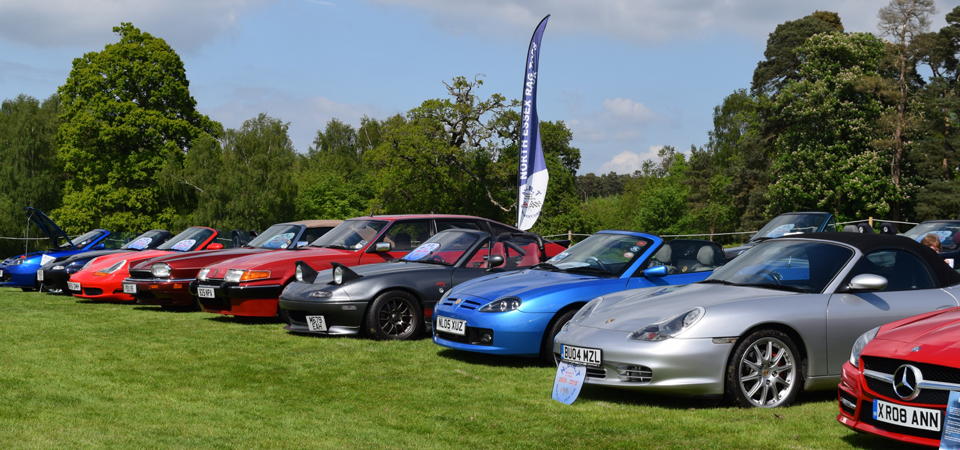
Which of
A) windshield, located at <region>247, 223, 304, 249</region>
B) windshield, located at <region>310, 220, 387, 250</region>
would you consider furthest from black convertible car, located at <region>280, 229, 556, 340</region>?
windshield, located at <region>247, 223, 304, 249</region>

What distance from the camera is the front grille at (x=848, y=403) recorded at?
4.44 metres

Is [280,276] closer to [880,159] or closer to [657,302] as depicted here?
[657,302]

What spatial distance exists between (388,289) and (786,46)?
47.5m

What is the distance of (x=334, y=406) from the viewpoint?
5684 mm

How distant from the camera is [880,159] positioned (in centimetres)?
3644

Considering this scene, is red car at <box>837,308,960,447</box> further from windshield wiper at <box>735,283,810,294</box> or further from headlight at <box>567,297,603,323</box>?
headlight at <box>567,297,603,323</box>

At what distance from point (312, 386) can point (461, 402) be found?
1.35 m

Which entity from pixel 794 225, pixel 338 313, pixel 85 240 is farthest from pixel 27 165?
pixel 338 313

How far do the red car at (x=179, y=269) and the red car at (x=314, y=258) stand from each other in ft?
3.53

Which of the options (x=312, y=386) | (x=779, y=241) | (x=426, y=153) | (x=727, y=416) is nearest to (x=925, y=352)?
(x=727, y=416)

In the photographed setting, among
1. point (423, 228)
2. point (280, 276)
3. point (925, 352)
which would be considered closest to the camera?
point (925, 352)

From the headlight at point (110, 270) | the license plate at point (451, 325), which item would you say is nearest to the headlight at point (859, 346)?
the license plate at point (451, 325)

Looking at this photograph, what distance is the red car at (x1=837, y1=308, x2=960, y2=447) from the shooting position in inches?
156

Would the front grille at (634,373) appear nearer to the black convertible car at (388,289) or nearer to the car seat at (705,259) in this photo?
the car seat at (705,259)
